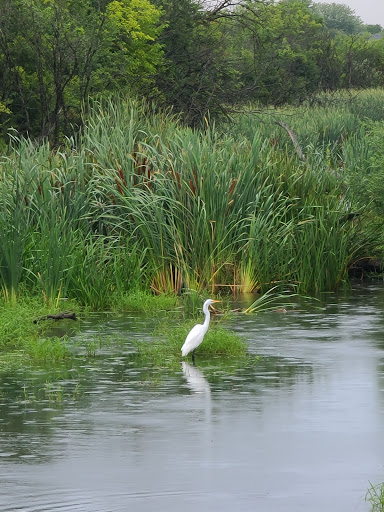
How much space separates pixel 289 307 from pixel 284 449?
327 inches

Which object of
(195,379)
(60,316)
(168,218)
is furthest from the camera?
(168,218)

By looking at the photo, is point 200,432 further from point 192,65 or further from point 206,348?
point 192,65

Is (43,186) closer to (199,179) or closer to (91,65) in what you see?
(199,179)

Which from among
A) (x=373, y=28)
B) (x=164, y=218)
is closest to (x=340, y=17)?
(x=373, y=28)

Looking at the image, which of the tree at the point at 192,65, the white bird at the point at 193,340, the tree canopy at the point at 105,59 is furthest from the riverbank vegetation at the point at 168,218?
the tree at the point at 192,65

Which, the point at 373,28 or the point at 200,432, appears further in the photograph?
the point at 373,28

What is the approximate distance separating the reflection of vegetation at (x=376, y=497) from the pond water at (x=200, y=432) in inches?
2.3

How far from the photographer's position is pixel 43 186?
16516mm

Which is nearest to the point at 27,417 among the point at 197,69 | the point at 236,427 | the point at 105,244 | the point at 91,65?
the point at 236,427

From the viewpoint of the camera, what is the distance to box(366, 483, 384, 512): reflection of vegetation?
6410 mm

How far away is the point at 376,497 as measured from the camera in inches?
264

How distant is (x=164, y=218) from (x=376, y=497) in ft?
34.9

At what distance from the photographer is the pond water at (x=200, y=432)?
22.6 ft

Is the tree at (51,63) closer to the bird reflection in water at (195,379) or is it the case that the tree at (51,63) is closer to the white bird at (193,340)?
the white bird at (193,340)
